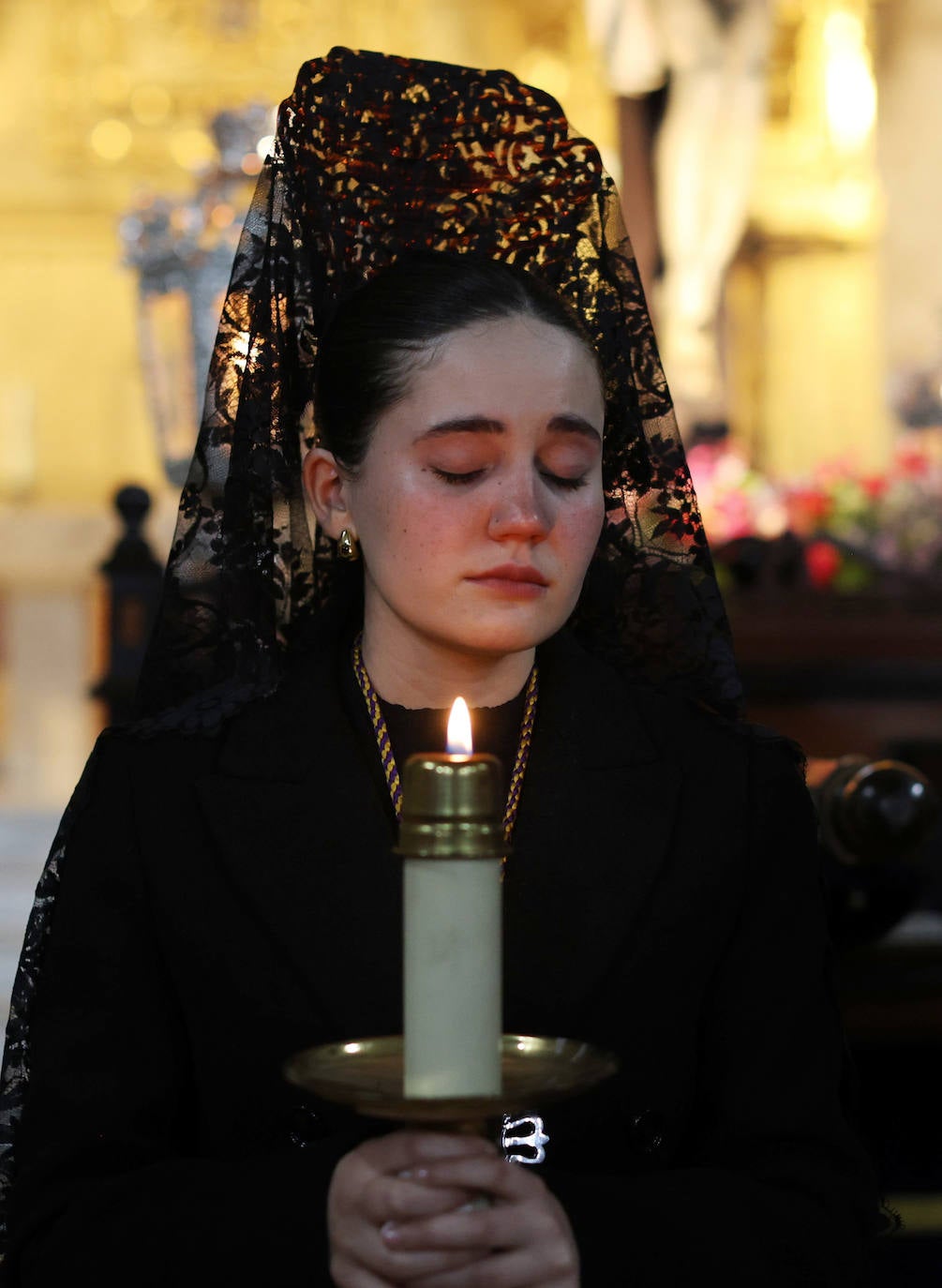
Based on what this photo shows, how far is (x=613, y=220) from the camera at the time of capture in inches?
71.5

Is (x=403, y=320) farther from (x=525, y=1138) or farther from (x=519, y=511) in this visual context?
(x=525, y=1138)

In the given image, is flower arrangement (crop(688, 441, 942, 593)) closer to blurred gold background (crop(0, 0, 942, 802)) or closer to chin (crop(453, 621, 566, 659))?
blurred gold background (crop(0, 0, 942, 802))

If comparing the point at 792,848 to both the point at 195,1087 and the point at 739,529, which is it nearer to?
the point at 195,1087

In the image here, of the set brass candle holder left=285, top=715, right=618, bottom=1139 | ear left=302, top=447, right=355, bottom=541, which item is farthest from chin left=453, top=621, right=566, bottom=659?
brass candle holder left=285, top=715, right=618, bottom=1139

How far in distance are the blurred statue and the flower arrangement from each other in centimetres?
160

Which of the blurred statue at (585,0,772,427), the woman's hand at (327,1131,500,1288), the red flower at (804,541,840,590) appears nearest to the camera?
the woman's hand at (327,1131,500,1288)

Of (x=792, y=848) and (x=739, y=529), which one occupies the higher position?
(x=739, y=529)

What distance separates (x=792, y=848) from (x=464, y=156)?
0.72 m

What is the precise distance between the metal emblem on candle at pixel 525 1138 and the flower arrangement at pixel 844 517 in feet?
15.8

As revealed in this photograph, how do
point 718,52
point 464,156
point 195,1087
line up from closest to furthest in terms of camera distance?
point 195,1087 < point 464,156 < point 718,52

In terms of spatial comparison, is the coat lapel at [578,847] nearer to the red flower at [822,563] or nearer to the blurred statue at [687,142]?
the red flower at [822,563]

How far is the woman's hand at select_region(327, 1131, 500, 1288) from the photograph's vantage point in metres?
0.99

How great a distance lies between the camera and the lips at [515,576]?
147cm

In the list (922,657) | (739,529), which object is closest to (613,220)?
(922,657)
